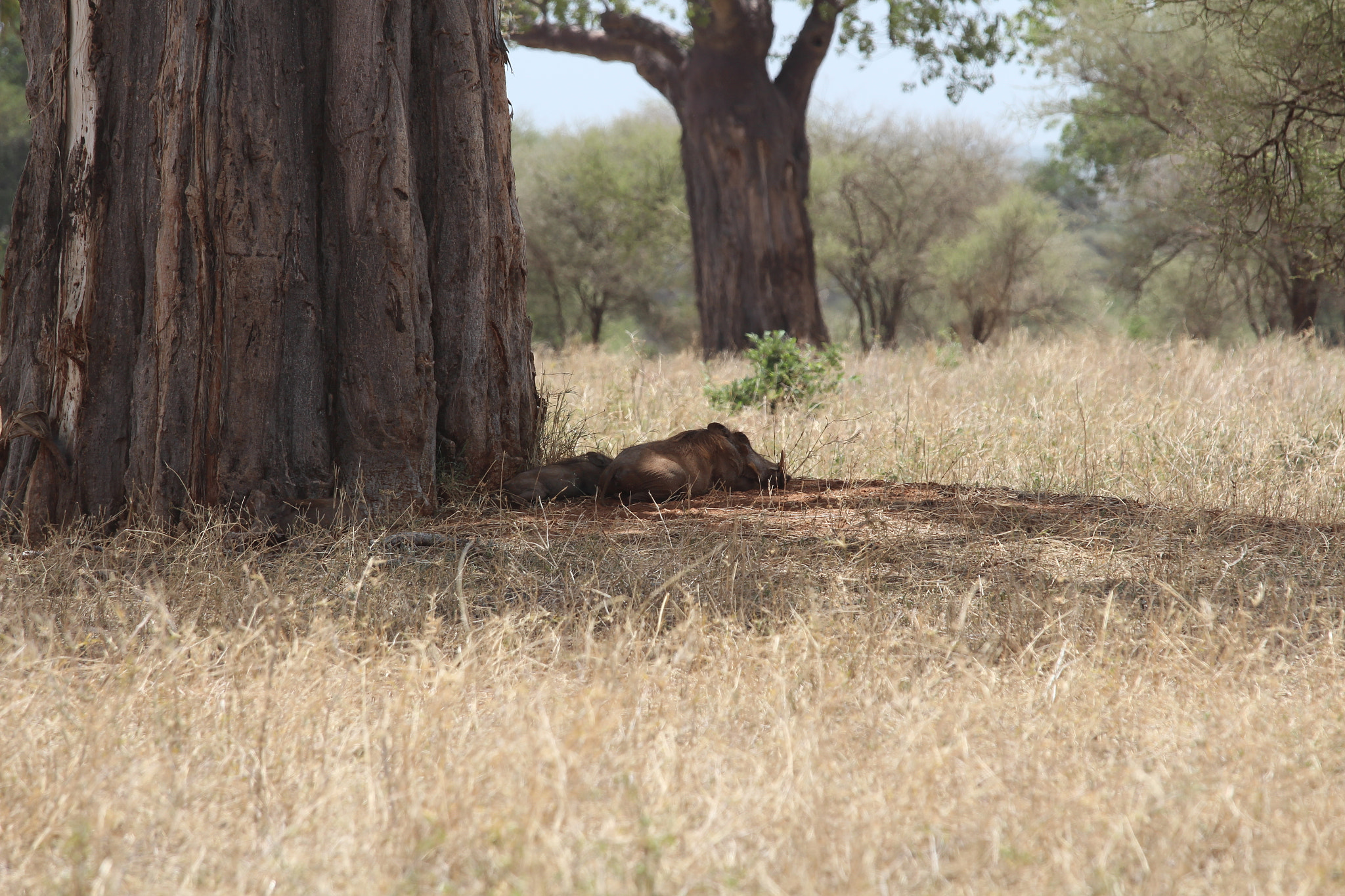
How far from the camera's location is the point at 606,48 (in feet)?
43.4

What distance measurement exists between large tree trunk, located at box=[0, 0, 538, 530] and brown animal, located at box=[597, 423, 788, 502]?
0.96 metres

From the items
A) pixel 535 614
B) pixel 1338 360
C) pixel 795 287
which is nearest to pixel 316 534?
pixel 535 614

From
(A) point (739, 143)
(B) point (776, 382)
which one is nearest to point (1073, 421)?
(B) point (776, 382)

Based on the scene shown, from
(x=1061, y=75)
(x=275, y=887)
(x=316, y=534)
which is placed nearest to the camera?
(x=275, y=887)

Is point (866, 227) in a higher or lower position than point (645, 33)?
lower

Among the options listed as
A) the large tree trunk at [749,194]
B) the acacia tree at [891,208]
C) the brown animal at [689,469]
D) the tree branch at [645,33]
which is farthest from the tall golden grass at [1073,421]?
the acacia tree at [891,208]

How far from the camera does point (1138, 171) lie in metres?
18.7

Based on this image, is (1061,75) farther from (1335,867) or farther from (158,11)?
(1335,867)

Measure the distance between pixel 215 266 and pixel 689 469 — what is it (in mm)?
2290

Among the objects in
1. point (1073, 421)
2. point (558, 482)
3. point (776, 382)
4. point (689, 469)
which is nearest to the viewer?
point (558, 482)

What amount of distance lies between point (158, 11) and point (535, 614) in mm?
3113

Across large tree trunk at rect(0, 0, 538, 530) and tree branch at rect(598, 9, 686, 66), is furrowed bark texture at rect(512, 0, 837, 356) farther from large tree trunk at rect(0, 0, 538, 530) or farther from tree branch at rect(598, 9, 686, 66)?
large tree trunk at rect(0, 0, 538, 530)

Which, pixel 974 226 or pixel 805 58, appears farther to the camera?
pixel 974 226

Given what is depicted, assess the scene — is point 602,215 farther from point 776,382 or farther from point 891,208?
point 776,382
